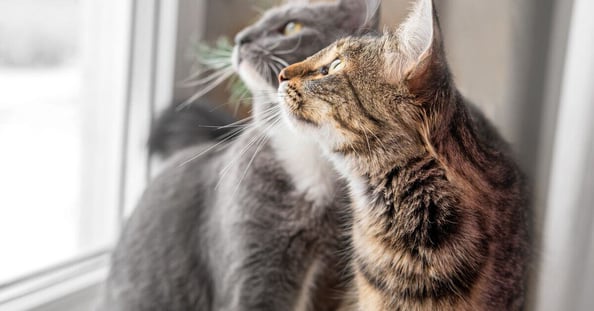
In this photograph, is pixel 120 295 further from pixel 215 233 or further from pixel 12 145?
pixel 12 145

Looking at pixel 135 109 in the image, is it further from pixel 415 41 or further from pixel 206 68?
pixel 415 41

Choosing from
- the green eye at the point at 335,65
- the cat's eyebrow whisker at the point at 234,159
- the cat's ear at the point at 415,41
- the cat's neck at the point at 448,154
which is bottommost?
the cat's eyebrow whisker at the point at 234,159

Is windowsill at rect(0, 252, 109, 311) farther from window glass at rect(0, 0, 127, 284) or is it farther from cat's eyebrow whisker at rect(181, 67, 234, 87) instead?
Result: cat's eyebrow whisker at rect(181, 67, 234, 87)

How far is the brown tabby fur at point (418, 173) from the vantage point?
0.50 m

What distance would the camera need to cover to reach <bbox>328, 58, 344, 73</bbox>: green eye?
531 mm

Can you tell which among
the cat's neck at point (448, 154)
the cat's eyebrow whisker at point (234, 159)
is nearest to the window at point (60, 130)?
the cat's eyebrow whisker at point (234, 159)

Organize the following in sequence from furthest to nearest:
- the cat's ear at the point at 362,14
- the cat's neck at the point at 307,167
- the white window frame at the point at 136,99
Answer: the white window frame at the point at 136,99
the cat's neck at the point at 307,167
the cat's ear at the point at 362,14

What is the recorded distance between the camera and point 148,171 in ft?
2.94

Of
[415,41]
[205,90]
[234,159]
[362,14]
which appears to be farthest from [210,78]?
[415,41]

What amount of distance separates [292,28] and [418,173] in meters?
0.26

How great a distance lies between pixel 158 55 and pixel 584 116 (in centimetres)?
61

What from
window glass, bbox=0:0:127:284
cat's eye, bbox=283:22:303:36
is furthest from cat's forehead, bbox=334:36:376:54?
window glass, bbox=0:0:127:284

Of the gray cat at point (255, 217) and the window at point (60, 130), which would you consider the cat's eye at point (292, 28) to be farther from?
the window at point (60, 130)

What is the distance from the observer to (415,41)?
476mm
